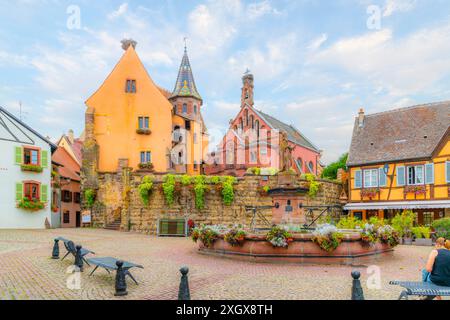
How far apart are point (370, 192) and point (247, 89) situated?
83.8 feet

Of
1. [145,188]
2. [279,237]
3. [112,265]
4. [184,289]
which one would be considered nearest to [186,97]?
[145,188]

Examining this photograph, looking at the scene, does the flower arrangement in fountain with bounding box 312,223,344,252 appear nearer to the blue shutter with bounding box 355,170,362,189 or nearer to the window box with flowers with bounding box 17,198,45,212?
the blue shutter with bounding box 355,170,362,189

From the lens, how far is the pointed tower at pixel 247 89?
49.9 m

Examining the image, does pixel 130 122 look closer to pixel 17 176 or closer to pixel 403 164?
pixel 17 176

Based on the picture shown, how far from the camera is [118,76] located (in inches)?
1395

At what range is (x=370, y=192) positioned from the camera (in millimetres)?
28641

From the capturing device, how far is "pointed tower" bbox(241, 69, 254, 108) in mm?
49903

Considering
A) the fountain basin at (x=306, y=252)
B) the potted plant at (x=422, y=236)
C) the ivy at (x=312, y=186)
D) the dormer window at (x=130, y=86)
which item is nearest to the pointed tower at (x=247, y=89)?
the dormer window at (x=130, y=86)

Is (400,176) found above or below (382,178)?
above

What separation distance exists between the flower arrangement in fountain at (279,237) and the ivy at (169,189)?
47.4ft
